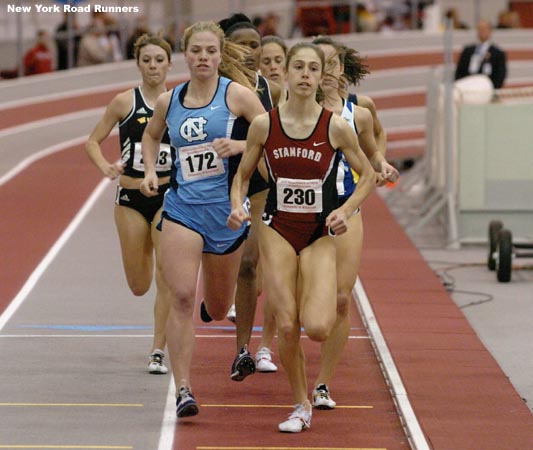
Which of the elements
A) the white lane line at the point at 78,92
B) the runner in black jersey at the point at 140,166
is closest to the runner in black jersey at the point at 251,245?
the runner in black jersey at the point at 140,166

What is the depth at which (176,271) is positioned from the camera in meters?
8.02

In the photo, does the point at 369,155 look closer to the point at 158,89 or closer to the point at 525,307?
the point at 158,89

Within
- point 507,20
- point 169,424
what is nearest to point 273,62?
point 169,424

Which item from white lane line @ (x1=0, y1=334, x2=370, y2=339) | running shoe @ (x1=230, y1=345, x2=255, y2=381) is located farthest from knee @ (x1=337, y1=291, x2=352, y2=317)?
white lane line @ (x1=0, y1=334, x2=370, y2=339)

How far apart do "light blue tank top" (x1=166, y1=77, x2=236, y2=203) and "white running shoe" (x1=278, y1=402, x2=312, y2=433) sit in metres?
1.29

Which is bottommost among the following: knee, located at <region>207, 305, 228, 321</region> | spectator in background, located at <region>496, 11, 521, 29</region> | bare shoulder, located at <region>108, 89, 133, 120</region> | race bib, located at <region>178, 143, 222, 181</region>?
knee, located at <region>207, 305, 228, 321</region>

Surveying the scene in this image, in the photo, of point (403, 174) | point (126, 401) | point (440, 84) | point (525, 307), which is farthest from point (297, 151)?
point (403, 174)

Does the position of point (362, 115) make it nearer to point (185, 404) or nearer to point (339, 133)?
point (339, 133)

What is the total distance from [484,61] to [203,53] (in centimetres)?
1341

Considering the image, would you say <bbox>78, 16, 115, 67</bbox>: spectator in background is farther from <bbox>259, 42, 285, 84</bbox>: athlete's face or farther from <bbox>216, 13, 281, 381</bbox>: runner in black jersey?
<bbox>216, 13, 281, 381</bbox>: runner in black jersey

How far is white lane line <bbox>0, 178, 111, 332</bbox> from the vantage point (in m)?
12.0

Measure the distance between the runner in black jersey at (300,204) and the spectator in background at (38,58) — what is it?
→ 19745mm

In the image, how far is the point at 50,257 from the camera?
592 inches

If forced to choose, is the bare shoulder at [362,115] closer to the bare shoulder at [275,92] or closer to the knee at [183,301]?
the bare shoulder at [275,92]
